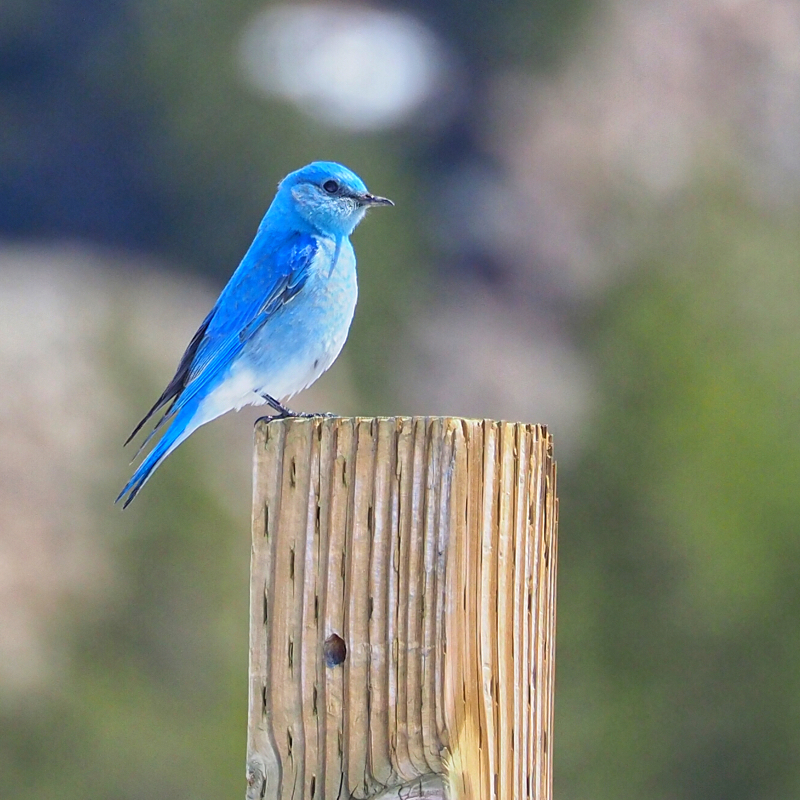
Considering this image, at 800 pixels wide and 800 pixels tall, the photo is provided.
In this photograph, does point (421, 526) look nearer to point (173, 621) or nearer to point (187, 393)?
point (187, 393)

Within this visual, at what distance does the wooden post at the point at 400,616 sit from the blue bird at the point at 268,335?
104 inches

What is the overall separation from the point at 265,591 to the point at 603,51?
68.8ft

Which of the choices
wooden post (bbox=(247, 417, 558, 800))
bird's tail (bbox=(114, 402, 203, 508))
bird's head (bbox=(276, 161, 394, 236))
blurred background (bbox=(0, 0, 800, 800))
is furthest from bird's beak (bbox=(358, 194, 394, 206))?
blurred background (bbox=(0, 0, 800, 800))

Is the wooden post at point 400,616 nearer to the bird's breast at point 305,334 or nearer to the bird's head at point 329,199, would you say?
the bird's breast at point 305,334

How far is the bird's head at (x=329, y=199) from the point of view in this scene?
5.54 m

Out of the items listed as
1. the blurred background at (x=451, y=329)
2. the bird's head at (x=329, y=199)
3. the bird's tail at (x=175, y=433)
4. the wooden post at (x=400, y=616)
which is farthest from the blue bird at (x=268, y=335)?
the blurred background at (x=451, y=329)

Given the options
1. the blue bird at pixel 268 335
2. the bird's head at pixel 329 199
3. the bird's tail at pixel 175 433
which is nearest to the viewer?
the bird's tail at pixel 175 433

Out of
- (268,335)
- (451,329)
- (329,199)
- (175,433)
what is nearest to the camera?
(175,433)

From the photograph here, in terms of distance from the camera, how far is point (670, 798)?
13.9 metres

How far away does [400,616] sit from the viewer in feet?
7.22

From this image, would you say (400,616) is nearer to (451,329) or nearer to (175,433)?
(175,433)

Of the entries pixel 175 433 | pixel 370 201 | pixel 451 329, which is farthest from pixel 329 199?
pixel 451 329

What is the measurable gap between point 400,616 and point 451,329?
15616mm

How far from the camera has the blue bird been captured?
5.05m
